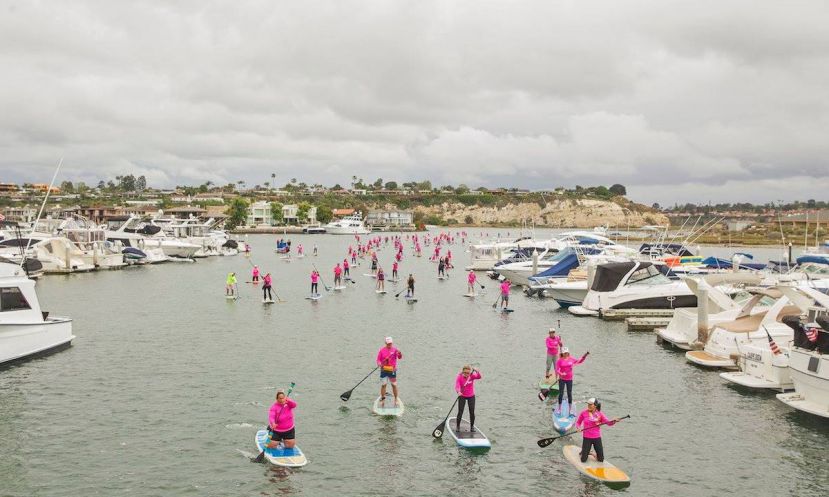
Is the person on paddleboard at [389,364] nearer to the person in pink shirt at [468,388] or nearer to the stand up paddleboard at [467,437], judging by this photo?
the stand up paddleboard at [467,437]

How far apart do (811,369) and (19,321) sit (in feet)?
98.0

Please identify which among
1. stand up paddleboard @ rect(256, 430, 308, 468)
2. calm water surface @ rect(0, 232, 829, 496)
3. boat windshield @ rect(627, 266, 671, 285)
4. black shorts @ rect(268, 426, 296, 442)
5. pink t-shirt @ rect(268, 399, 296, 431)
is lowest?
calm water surface @ rect(0, 232, 829, 496)

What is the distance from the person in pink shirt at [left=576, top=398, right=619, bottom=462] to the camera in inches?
679

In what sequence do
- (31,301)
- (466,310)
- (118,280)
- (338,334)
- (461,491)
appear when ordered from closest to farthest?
(461,491)
(31,301)
(338,334)
(466,310)
(118,280)

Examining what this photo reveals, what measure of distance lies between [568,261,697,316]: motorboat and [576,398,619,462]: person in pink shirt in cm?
2662

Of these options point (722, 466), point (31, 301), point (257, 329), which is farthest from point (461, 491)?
point (257, 329)

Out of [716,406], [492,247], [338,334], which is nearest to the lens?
[716,406]

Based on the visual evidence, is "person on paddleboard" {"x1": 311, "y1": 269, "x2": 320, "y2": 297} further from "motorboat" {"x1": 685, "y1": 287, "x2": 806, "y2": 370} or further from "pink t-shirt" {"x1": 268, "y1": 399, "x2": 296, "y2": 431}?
"pink t-shirt" {"x1": 268, "y1": 399, "x2": 296, "y2": 431}

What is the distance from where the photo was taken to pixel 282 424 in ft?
58.9

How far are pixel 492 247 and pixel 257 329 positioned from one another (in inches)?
1939

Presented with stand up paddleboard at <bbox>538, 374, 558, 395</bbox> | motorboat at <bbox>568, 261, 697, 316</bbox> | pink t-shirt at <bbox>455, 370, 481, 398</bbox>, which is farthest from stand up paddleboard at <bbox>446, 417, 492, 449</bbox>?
motorboat at <bbox>568, 261, 697, 316</bbox>

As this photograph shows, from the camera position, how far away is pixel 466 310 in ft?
157

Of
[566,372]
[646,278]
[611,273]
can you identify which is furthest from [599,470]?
[646,278]

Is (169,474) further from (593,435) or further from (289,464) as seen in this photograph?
(593,435)
